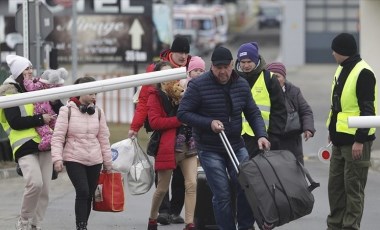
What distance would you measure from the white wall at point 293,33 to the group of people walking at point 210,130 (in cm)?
3847

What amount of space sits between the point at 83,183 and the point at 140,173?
0.87 m

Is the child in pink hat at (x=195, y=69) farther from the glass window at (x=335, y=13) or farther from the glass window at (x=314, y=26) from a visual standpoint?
the glass window at (x=314, y=26)

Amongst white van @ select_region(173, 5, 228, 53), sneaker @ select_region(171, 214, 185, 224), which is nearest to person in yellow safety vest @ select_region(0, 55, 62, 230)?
sneaker @ select_region(171, 214, 185, 224)

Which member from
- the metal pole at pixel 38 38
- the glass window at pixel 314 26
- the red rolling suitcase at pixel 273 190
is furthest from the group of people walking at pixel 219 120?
the glass window at pixel 314 26

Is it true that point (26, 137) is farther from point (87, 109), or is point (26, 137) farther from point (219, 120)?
point (219, 120)

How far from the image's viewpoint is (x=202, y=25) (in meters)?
59.2

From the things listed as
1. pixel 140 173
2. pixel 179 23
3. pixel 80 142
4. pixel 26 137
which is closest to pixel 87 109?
pixel 80 142

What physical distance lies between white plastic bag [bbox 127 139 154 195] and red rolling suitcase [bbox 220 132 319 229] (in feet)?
6.21

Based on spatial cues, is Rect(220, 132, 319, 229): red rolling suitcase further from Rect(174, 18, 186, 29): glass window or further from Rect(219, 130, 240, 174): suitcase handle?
Rect(174, 18, 186, 29): glass window

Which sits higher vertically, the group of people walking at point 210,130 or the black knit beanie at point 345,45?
the black knit beanie at point 345,45

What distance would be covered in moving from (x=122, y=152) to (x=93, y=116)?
0.72 metres

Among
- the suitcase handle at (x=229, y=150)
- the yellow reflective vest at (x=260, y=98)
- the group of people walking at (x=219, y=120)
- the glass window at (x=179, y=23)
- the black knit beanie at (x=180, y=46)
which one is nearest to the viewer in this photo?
the suitcase handle at (x=229, y=150)

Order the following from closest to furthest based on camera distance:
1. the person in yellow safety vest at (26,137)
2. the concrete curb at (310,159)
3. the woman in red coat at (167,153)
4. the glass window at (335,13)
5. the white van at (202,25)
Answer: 1. the person in yellow safety vest at (26,137)
2. the woman in red coat at (167,153)
3. the concrete curb at (310,159)
4. the glass window at (335,13)
5. the white van at (202,25)

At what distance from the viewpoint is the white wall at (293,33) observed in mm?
49750
